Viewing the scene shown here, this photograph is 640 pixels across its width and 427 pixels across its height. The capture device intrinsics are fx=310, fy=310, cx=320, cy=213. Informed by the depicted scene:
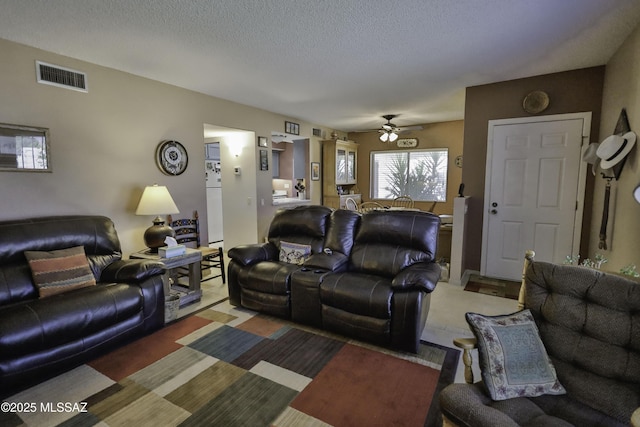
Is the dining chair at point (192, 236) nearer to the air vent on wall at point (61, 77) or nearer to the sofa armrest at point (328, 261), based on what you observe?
the sofa armrest at point (328, 261)

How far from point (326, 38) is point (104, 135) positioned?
2546 mm

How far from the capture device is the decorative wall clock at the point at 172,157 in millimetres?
3830

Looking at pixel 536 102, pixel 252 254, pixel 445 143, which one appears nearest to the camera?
pixel 252 254

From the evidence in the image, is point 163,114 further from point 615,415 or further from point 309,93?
point 615,415

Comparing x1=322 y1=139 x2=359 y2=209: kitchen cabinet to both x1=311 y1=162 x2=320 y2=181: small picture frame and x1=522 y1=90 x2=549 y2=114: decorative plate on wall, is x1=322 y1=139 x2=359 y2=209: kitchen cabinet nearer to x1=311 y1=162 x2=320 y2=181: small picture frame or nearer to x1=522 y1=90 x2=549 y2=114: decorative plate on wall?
x1=311 y1=162 x2=320 y2=181: small picture frame

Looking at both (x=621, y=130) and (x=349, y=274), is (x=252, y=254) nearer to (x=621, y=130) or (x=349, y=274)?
(x=349, y=274)

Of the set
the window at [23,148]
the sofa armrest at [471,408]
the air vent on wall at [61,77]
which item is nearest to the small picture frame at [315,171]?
the air vent on wall at [61,77]

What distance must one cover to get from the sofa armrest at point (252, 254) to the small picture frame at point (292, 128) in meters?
3.06

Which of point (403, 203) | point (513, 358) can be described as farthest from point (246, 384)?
point (403, 203)

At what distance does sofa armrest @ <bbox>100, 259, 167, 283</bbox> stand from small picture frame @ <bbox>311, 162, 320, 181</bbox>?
14.4ft

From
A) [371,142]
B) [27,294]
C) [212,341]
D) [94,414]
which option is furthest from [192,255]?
[371,142]

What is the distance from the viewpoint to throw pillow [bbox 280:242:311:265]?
3.30 meters

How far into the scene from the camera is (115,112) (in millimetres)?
3389

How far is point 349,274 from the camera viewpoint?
111 inches
